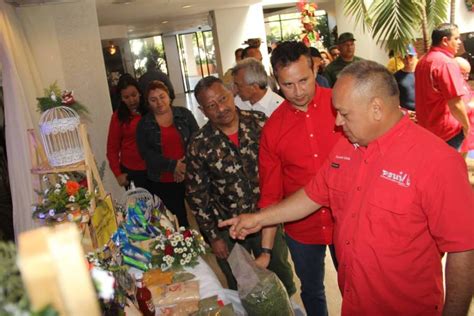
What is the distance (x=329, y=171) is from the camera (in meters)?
1.74

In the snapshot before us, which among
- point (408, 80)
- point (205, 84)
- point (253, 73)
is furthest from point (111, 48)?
point (205, 84)

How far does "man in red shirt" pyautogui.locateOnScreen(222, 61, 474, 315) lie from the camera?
130cm

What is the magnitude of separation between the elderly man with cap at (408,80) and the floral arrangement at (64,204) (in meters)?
3.62

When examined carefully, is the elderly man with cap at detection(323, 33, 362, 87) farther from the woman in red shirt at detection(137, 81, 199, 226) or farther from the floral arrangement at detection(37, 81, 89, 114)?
the floral arrangement at detection(37, 81, 89, 114)

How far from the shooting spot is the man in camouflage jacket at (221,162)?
2453 mm

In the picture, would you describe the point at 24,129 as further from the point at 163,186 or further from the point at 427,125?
the point at 427,125

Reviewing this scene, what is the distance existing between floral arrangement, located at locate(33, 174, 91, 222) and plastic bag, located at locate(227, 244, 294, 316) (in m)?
0.86

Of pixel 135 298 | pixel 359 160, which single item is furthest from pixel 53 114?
pixel 359 160

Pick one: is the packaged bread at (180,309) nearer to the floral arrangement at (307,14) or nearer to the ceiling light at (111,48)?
the floral arrangement at (307,14)

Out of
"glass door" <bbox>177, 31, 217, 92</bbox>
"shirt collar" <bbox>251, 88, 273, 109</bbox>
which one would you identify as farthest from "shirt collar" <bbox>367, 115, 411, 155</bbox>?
"glass door" <bbox>177, 31, 217, 92</bbox>

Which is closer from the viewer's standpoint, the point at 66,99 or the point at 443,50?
the point at 66,99

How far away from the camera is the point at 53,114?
262cm

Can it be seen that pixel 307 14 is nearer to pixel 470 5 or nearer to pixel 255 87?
pixel 255 87

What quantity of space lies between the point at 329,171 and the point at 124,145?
256cm
